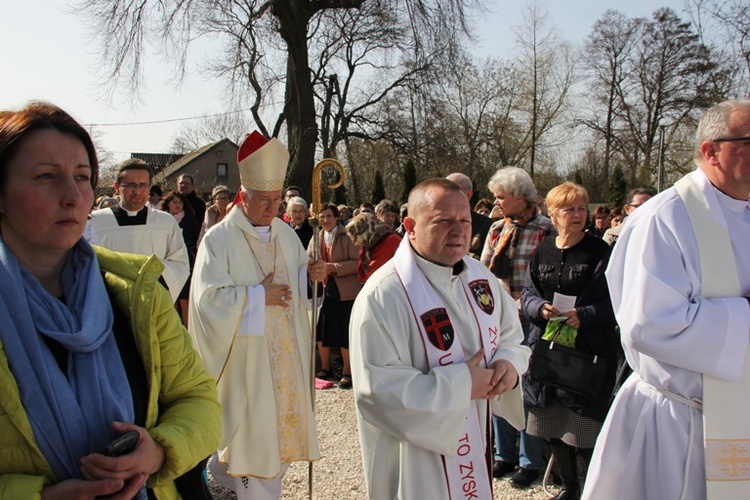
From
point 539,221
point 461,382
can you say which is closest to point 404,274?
point 461,382

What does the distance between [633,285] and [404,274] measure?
3.14 feet

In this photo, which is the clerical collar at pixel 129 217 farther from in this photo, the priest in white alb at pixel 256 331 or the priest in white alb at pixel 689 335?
the priest in white alb at pixel 689 335

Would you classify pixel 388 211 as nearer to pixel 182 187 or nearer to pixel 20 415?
pixel 182 187

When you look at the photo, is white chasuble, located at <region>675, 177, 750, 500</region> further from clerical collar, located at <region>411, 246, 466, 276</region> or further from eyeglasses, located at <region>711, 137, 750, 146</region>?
clerical collar, located at <region>411, 246, 466, 276</region>

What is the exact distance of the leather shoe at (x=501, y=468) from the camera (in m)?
4.47

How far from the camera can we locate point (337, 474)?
4.54 metres

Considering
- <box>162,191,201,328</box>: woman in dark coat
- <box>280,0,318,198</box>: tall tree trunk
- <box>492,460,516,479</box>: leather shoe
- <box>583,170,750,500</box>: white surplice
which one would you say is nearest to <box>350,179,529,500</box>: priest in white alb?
<box>583,170,750,500</box>: white surplice

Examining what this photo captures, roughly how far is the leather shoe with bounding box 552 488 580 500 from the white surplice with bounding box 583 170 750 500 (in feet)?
4.40

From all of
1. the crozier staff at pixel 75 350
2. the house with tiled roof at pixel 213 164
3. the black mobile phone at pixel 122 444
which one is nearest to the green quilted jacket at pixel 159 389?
the crozier staff at pixel 75 350

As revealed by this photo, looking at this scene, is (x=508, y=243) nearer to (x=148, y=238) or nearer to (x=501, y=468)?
(x=501, y=468)

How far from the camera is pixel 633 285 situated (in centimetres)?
253

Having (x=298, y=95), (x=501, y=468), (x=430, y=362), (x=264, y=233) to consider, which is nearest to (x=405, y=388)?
(x=430, y=362)

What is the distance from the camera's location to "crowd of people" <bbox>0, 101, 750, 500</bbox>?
159cm

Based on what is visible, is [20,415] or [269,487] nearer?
[20,415]
